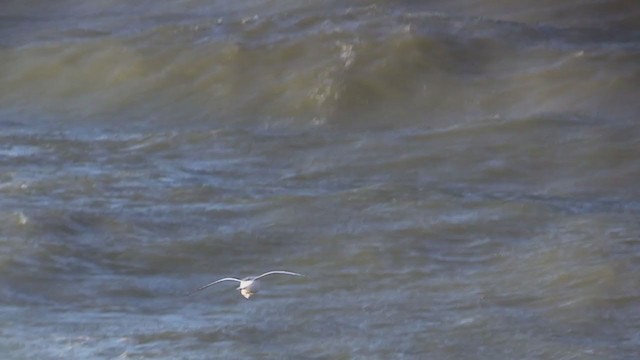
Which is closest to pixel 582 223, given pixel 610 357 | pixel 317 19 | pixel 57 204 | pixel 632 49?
pixel 610 357

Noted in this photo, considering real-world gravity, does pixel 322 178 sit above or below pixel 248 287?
Answer: below

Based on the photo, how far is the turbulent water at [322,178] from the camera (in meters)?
6.61

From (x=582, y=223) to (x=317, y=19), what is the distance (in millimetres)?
4116

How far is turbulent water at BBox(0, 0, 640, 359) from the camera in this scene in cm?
661

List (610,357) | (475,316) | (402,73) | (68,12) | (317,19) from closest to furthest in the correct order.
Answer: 1. (610,357)
2. (475,316)
3. (402,73)
4. (317,19)
5. (68,12)

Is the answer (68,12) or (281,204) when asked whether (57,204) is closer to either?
(281,204)

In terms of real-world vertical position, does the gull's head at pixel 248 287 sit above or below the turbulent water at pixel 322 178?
above

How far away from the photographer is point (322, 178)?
8641mm

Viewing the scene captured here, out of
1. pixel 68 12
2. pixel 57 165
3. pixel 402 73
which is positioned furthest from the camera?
pixel 68 12

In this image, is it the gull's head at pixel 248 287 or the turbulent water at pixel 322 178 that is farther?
the turbulent water at pixel 322 178

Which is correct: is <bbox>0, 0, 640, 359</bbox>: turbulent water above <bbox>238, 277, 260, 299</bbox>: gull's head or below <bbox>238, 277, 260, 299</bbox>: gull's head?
below

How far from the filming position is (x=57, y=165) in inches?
356

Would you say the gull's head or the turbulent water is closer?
the gull's head

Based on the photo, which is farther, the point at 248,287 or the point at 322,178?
the point at 322,178
